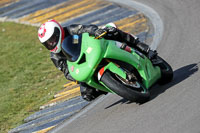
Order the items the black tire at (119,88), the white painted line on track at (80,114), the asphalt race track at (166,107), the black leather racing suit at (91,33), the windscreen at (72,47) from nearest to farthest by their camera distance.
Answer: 1. the asphalt race track at (166,107)
2. the black tire at (119,88)
3. the windscreen at (72,47)
4. the black leather racing suit at (91,33)
5. the white painted line on track at (80,114)

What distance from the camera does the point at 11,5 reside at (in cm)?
1627

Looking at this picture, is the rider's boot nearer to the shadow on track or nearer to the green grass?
the shadow on track

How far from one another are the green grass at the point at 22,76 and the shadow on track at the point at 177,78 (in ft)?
9.10

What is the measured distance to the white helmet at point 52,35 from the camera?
654 cm

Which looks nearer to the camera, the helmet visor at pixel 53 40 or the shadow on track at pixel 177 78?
the helmet visor at pixel 53 40

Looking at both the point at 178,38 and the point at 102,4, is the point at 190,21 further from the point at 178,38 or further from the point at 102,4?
the point at 102,4

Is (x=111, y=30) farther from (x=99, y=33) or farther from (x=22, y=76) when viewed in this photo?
(x=22, y=76)

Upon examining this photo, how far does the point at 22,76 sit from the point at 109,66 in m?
5.55

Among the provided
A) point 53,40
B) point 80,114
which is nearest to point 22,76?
point 80,114

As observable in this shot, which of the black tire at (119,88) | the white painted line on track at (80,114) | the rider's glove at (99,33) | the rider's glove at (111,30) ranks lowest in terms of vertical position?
the white painted line on track at (80,114)

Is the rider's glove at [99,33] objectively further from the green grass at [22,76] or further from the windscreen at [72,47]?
the green grass at [22,76]

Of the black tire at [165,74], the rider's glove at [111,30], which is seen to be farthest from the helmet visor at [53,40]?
the black tire at [165,74]

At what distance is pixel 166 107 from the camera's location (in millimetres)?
6141

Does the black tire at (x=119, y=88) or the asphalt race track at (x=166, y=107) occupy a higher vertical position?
the black tire at (x=119, y=88)
